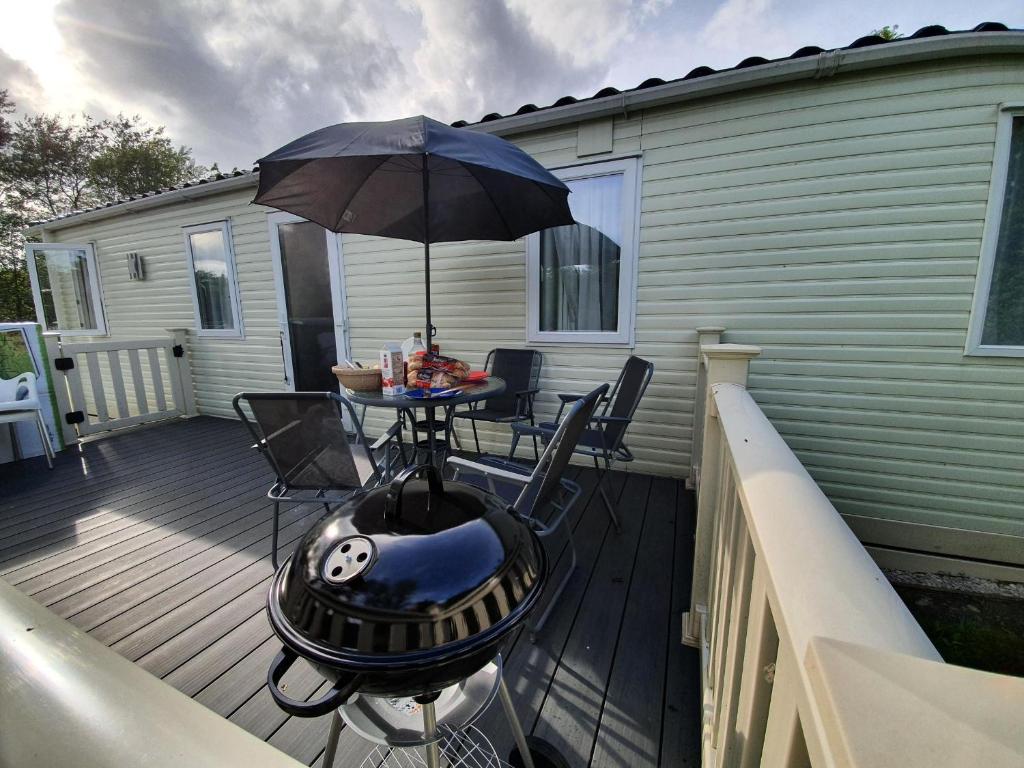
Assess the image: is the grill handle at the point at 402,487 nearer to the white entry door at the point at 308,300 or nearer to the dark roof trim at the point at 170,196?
the white entry door at the point at 308,300

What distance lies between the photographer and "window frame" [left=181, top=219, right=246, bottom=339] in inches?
197

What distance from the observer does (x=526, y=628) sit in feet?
5.83

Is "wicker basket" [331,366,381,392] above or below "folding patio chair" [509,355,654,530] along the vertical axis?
above

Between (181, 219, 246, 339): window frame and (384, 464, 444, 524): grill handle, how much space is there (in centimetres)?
534

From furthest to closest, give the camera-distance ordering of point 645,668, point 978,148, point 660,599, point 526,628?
point 978,148
point 660,599
point 526,628
point 645,668

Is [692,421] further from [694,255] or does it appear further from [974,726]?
[974,726]

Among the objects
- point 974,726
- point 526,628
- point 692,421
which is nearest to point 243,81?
point 692,421

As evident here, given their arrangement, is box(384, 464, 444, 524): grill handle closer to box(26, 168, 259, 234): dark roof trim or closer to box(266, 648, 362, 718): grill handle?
box(266, 648, 362, 718): grill handle

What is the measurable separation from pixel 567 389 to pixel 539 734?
8.37ft

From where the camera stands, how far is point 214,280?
5254 millimetres

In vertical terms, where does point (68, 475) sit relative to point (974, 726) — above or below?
below

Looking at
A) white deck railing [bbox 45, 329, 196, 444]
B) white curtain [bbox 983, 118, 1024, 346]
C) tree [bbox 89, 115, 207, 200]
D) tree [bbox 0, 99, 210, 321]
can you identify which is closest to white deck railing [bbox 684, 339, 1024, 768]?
white curtain [bbox 983, 118, 1024, 346]

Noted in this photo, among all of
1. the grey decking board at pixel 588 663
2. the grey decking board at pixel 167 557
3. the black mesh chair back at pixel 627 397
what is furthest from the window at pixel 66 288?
the grey decking board at pixel 588 663

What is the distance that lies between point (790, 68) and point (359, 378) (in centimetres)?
335
